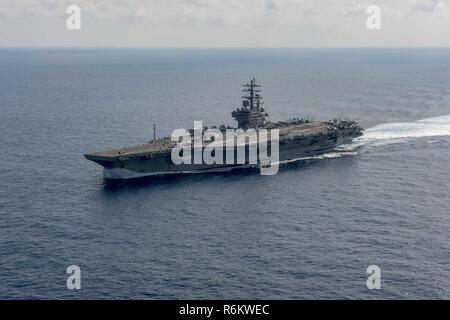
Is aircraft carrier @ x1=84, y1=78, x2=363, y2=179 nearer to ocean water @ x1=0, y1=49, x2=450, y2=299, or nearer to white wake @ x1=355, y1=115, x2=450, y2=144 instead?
ocean water @ x1=0, y1=49, x2=450, y2=299

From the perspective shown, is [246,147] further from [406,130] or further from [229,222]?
[406,130]

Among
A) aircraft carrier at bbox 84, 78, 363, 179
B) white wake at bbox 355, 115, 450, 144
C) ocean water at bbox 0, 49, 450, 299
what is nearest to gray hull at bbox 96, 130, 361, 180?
aircraft carrier at bbox 84, 78, 363, 179

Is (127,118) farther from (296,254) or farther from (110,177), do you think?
(296,254)

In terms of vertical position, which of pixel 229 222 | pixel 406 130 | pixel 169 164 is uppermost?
pixel 406 130

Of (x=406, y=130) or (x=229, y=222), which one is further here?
(x=406, y=130)

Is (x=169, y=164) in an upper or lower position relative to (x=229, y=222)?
upper

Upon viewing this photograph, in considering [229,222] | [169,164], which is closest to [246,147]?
[169,164]

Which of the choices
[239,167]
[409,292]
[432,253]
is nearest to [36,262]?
[409,292]

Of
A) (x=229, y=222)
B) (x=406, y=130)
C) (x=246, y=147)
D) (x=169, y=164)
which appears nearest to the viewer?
(x=229, y=222)
